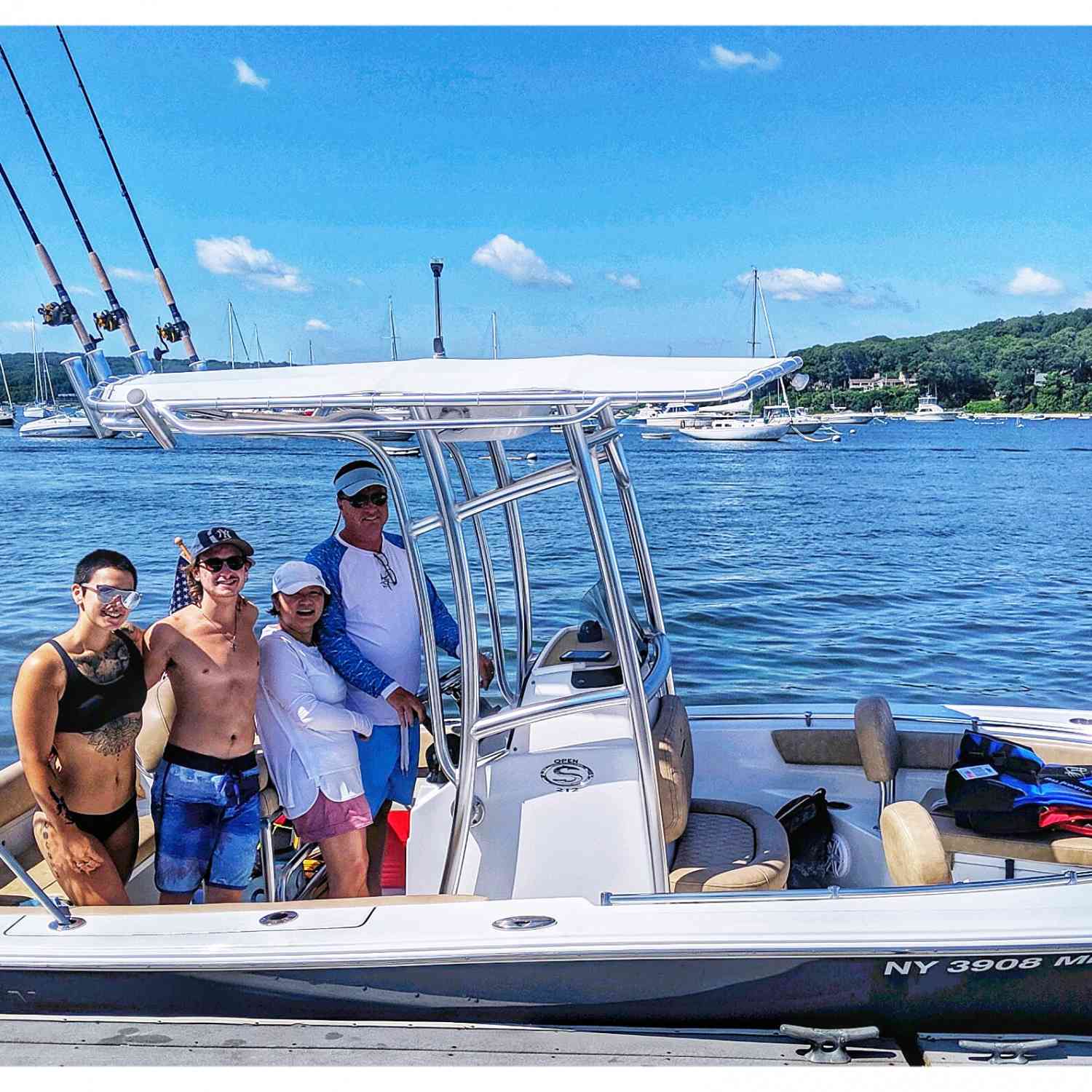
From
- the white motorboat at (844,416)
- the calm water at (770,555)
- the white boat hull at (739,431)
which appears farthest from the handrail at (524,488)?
the white motorboat at (844,416)

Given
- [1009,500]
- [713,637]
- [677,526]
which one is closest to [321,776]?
[713,637]

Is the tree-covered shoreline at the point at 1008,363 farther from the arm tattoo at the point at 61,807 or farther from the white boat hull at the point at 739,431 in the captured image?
the arm tattoo at the point at 61,807

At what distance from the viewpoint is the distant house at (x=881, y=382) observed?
8275 centimetres

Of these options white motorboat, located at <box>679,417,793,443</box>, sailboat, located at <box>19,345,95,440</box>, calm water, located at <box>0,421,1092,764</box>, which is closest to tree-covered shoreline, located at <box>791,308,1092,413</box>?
white motorboat, located at <box>679,417,793,443</box>

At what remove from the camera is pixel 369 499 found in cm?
346

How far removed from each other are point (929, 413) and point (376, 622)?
92.1 meters

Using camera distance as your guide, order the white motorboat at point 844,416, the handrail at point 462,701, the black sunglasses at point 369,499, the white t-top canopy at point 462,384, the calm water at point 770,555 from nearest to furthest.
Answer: the white t-top canopy at point 462,384 < the handrail at point 462,701 < the black sunglasses at point 369,499 < the calm water at point 770,555 < the white motorboat at point 844,416

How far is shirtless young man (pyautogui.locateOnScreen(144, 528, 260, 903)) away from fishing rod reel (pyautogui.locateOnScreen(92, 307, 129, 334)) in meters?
1.09

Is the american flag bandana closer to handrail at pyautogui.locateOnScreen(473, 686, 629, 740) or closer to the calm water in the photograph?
handrail at pyautogui.locateOnScreen(473, 686, 629, 740)

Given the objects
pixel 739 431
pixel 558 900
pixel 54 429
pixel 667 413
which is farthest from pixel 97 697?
pixel 739 431

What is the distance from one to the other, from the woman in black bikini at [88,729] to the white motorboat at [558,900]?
11 cm

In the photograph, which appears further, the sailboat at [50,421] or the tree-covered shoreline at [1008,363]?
the tree-covered shoreline at [1008,363]

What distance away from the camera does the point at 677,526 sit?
23.6m

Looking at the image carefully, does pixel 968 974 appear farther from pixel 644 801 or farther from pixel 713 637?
pixel 713 637
